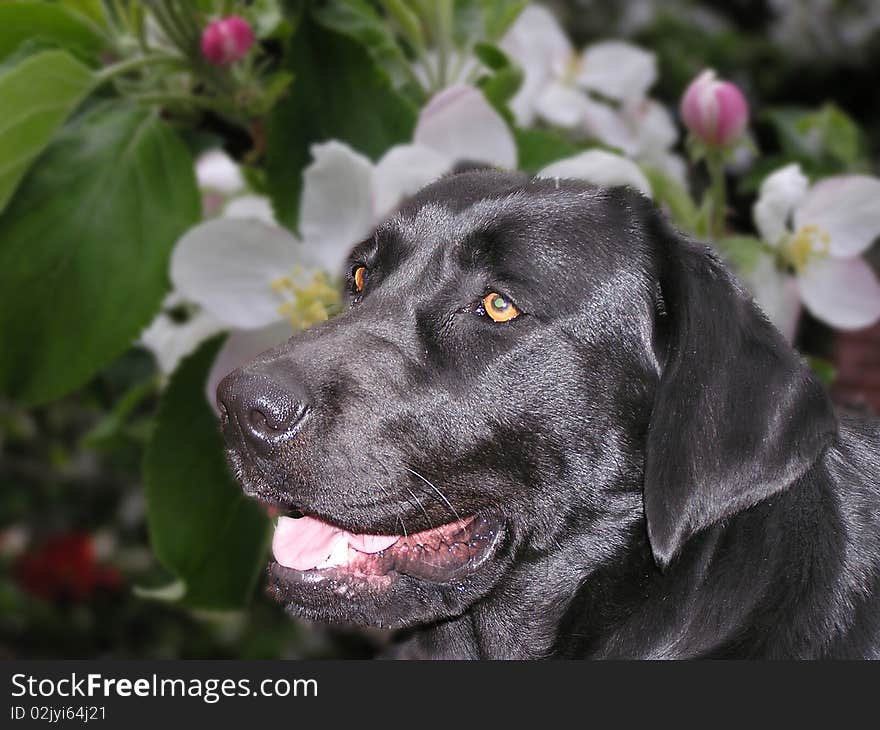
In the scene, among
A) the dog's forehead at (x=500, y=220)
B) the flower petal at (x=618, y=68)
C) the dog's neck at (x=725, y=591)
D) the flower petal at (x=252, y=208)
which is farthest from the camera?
the flower petal at (x=618, y=68)

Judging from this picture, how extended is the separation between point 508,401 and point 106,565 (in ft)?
10.1

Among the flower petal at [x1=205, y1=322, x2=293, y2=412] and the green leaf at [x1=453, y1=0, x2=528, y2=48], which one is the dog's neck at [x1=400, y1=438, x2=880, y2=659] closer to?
the flower petal at [x1=205, y1=322, x2=293, y2=412]

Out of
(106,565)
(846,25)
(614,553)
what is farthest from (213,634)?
(846,25)

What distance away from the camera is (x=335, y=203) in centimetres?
179

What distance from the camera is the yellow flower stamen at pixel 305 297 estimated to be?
71.9 inches

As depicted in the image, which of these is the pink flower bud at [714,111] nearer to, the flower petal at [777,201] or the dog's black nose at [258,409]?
the flower petal at [777,201]

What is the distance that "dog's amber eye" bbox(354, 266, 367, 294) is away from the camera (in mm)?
1821

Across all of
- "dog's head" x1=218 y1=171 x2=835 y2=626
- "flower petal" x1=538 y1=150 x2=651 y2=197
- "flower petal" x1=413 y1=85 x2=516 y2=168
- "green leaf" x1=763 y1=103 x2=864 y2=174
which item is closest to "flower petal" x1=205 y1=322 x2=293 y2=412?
"dog's head" x1=218 y1=171 x2=835 y2=626

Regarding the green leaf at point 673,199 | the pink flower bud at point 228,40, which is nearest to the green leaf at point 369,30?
the pink flower bud at point 228,40

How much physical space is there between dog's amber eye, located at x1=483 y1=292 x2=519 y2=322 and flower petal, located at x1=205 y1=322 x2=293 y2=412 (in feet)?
1.02

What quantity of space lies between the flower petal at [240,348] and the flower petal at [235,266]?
22 millimetres

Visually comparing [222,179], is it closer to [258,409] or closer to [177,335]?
[177,335]

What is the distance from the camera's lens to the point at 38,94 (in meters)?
1.66

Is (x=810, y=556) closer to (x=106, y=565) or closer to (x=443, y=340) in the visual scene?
(x=443, y=340)
